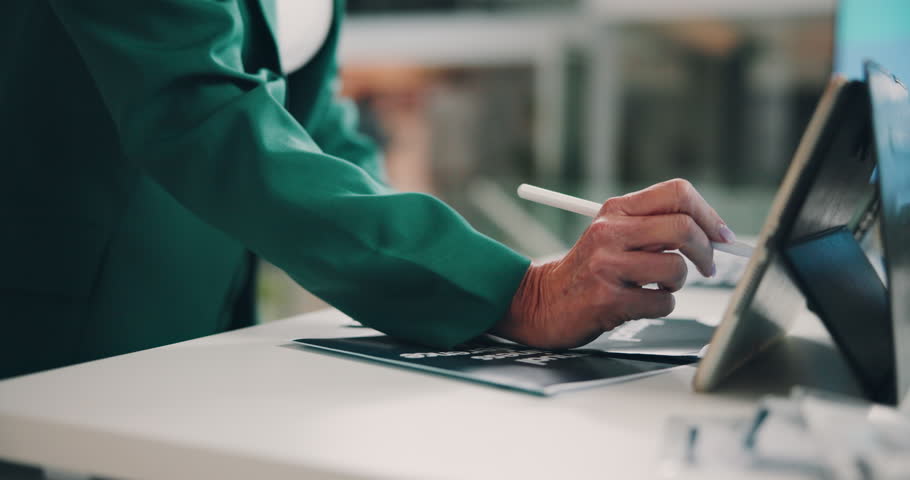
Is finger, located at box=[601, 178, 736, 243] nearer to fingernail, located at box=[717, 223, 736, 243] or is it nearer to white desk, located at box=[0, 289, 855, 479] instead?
fingernail, located at box=[717, 223, 736, 243]

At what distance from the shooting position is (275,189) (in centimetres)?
60

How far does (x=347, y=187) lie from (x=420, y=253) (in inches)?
3.1

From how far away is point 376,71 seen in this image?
7969 mm

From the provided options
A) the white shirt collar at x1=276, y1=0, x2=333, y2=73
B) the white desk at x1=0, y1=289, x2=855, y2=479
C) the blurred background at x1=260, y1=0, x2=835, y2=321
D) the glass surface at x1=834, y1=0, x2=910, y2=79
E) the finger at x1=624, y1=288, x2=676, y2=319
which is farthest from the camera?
the blurred background at x1=260, y1=0, x2=835, y2=321

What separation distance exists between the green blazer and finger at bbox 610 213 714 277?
89mm

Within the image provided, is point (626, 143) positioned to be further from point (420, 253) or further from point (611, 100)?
point (420, 253)

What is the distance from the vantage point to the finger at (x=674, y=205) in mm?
549

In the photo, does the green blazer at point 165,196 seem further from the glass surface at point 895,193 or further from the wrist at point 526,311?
the glass surface at point 895,193

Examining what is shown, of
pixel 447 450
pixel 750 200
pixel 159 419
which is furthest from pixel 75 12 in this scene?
pixel 750 200

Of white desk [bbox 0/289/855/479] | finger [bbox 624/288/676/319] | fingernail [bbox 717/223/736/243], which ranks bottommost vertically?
white desk [bbox 0/289/855/479]

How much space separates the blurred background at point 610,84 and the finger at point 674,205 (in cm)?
392

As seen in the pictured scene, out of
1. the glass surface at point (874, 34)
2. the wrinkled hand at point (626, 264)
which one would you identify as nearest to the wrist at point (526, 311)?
the wrinkled hand at point (626, 264)

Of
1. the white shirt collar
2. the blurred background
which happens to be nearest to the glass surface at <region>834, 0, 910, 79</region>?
the white shirt collar

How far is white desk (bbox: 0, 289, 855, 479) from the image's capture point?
1.14 feet
